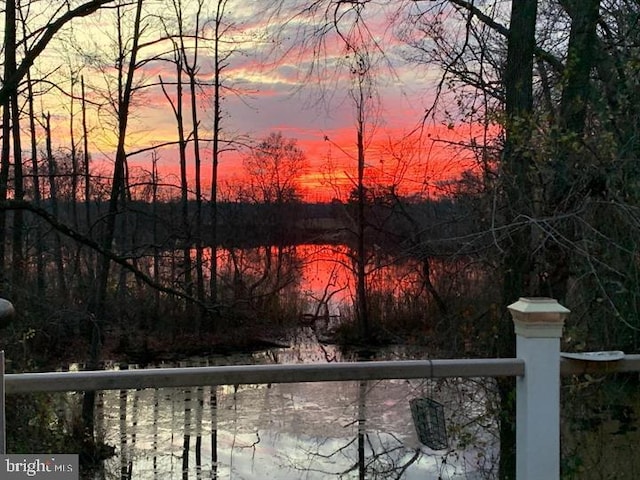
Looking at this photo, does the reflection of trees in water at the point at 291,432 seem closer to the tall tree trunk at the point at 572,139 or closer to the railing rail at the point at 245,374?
the tall tree trunk at the point at 572,139

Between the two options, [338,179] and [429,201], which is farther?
[338,179]

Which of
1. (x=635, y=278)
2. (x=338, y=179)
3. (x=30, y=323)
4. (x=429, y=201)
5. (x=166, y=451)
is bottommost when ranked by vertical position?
(x=166, y=451)

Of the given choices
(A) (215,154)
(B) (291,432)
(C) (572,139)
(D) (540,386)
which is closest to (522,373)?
(D) (540,386)

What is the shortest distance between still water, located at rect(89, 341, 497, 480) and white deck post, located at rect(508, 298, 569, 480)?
120 inches

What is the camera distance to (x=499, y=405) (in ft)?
16.4

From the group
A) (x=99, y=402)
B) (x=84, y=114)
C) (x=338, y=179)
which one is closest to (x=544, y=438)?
(x=99, y=402)

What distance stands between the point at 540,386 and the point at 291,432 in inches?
307

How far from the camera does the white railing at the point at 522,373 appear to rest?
2104mm

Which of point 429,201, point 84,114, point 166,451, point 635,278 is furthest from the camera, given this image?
point 84,114

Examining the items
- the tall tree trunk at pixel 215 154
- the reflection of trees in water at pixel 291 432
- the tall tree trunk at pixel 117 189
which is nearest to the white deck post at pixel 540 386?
the reflection of trees in water at pixel 291 432

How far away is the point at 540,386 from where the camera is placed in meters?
2.23

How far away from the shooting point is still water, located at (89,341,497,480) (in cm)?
606

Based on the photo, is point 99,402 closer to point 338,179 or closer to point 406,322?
point 406,322

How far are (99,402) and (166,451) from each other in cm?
218
